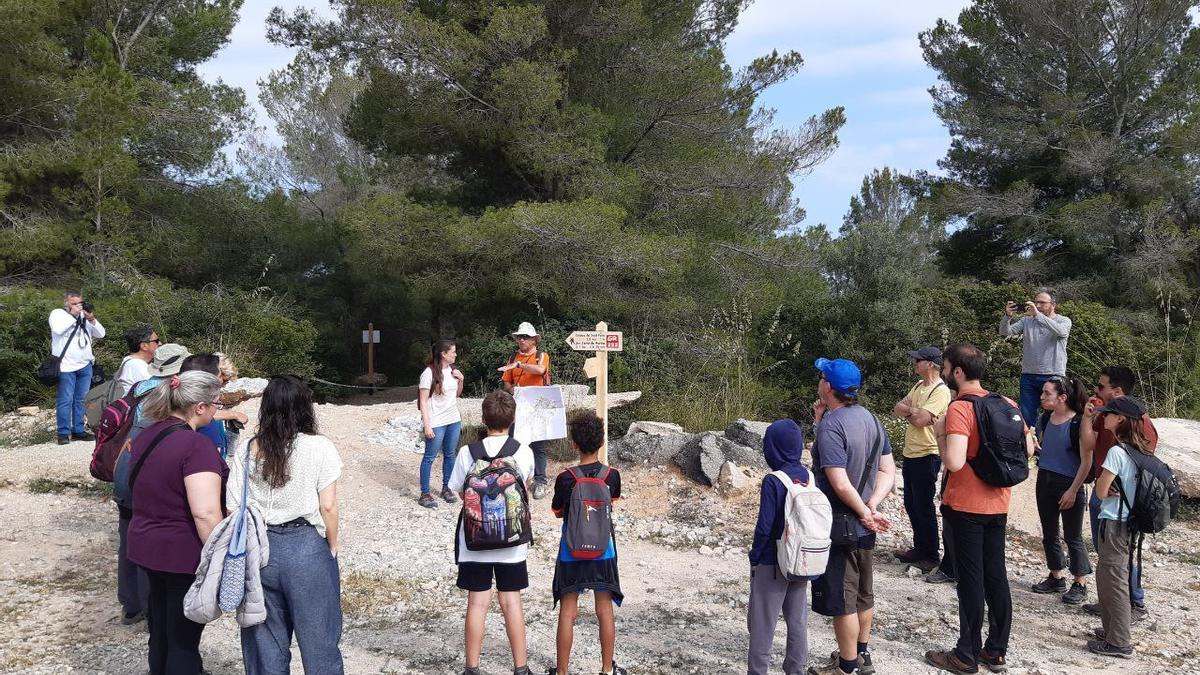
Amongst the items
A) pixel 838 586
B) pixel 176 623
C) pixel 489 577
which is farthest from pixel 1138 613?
pixel 176 623

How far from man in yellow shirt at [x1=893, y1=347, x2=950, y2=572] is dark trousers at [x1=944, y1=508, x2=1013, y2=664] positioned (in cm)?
100

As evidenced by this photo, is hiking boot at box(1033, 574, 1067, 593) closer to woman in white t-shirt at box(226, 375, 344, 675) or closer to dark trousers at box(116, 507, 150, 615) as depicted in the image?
woman in white t-shirt at box(226, 375, 344, 675)

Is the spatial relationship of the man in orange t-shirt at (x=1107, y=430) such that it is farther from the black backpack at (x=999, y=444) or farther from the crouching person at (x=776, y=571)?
the crouching person at (x=776, y=571)

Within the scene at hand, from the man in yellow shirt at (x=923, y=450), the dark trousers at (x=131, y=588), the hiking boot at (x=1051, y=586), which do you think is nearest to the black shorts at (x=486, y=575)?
the dark trousers at (x=131, y=588)

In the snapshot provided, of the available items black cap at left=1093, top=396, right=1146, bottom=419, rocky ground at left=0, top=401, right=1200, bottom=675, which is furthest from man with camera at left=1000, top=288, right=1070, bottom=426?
black cap at left=1093, top=396, right=1146, bottom=419

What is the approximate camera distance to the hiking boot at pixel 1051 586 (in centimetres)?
544

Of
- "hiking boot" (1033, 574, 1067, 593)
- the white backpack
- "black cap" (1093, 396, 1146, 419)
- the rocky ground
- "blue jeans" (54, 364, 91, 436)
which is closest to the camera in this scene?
the white backpack

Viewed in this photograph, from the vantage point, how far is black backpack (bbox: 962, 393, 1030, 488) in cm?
395

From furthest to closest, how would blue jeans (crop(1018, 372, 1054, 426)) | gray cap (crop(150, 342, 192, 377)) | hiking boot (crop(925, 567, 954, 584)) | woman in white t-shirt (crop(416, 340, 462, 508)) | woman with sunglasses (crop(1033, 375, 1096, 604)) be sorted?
blue jeans (crop(1018, 372, 1054, 426))
woman in white t-shirt (crop(416, 340, 462, 508))
hiking boot (crop(925, 567, 954, 584))
woman with sunglasses (crop(1033, 375, 1096, 604))
gray cap (crop(150, 342, 192, 377))

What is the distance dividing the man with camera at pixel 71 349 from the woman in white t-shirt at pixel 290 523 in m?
6.66

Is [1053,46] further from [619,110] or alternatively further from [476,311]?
[476,311]

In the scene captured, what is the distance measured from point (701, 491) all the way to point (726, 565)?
1692 millimetres

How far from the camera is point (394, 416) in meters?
10.6

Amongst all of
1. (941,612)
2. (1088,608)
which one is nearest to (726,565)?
(941,612)
